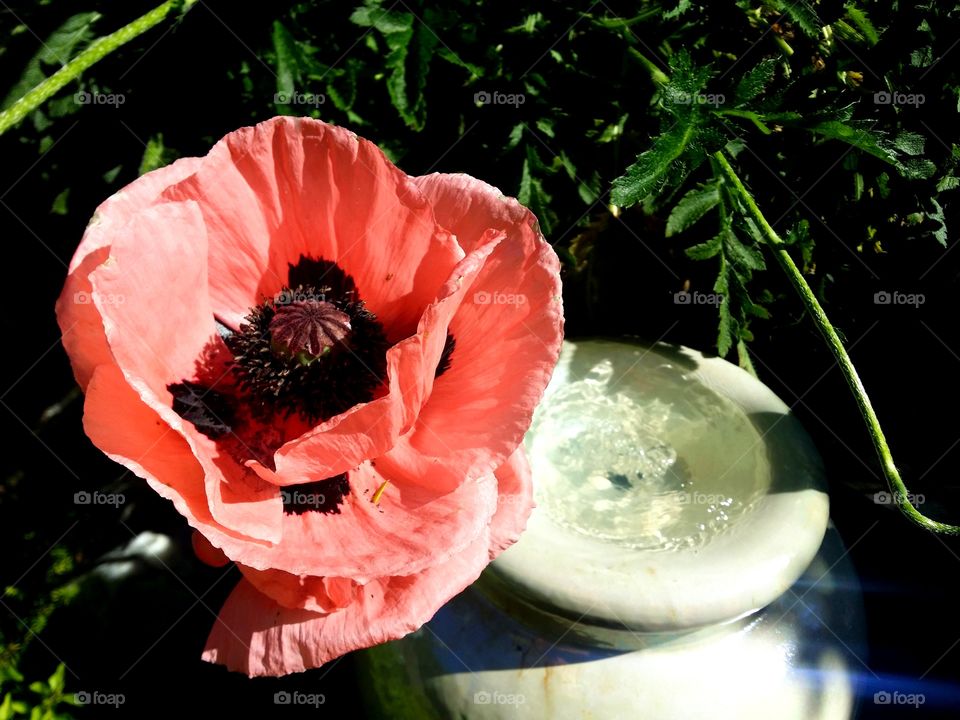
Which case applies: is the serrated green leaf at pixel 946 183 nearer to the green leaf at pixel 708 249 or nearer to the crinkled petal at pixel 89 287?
the green leaf at pixel 708 249

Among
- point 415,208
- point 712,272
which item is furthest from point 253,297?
point 712,272

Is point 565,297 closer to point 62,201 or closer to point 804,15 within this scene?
point 804,15

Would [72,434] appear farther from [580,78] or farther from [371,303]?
[580,78]

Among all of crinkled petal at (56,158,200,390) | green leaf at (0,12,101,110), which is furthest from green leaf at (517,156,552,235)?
green leaf at (0,12,101,110)

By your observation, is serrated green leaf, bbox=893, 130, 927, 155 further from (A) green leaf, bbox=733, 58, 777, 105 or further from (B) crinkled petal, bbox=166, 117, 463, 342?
(B) crinkled petal, bbox=166, 117, 463, 342

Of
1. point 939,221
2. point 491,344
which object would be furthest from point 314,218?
point 939,221
